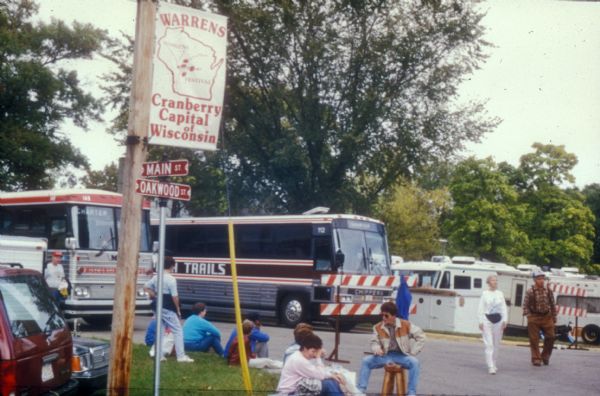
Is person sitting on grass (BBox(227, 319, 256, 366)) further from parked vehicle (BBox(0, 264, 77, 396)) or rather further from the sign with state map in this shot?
the sign with state map

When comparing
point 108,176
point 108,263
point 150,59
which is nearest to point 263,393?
point 150,59

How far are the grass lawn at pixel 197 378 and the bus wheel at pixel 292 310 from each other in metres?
8.30

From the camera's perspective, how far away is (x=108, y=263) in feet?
58.7

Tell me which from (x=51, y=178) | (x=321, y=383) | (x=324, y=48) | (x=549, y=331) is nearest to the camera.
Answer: (x=321, y=383)

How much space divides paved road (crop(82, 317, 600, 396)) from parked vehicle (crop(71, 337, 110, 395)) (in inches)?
154

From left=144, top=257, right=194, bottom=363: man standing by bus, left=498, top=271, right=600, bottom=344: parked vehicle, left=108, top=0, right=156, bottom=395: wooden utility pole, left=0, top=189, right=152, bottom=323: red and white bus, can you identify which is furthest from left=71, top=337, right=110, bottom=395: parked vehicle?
left=498, top=271, right=600, bottom=344: parked vehicle

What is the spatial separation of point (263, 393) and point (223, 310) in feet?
45.2

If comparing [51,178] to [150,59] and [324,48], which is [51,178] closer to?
[324,48]

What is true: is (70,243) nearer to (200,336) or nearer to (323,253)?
(200,336)

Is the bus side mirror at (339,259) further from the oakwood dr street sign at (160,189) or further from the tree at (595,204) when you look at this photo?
the tree at (595,204)

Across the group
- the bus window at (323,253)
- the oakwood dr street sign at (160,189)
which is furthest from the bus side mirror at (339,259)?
the oakwood dr street sign at (160,189)

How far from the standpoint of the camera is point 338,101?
3039cm

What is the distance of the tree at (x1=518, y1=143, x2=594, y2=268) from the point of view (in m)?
45.7

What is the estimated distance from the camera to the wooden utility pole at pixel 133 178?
8273 mm
